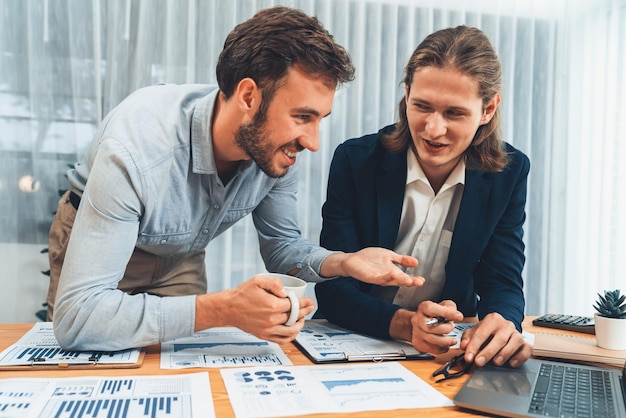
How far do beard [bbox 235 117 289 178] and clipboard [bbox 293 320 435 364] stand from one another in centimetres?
38

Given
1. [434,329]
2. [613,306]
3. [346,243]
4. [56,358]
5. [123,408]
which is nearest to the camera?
[123,408]

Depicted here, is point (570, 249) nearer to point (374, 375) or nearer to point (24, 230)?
point (374, 375)

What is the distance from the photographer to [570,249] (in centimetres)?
317

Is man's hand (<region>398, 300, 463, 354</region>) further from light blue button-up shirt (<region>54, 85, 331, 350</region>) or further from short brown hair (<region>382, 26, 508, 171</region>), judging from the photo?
short brown hair (<region>382, 26, 508, 171</region>)

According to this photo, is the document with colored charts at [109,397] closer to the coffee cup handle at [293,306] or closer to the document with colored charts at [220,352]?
the document with colored charts at [220,352]

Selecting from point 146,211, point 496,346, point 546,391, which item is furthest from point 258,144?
point 546,391

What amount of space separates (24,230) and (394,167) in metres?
1.79

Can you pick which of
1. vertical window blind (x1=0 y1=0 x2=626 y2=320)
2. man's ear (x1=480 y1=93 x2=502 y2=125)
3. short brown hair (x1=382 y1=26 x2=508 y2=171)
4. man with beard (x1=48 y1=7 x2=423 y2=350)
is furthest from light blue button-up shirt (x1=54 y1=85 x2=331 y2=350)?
vertical window blind (x1=0 y1=0 x2=626 y2=320)

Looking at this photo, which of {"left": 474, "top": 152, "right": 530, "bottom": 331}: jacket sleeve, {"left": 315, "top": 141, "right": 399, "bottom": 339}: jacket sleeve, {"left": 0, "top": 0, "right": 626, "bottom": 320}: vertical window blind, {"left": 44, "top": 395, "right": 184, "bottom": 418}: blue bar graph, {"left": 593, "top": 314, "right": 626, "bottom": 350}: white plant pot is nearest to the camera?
{"left": 44, "top": 395, "right": 184, "bottom": 418}: blue bar graph

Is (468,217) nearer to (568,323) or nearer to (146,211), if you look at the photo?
(568,323)

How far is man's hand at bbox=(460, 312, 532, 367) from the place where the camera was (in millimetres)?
1053

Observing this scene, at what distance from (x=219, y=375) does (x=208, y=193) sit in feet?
1.57

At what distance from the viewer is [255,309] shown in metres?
1.03

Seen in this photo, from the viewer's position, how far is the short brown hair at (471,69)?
1.40m
